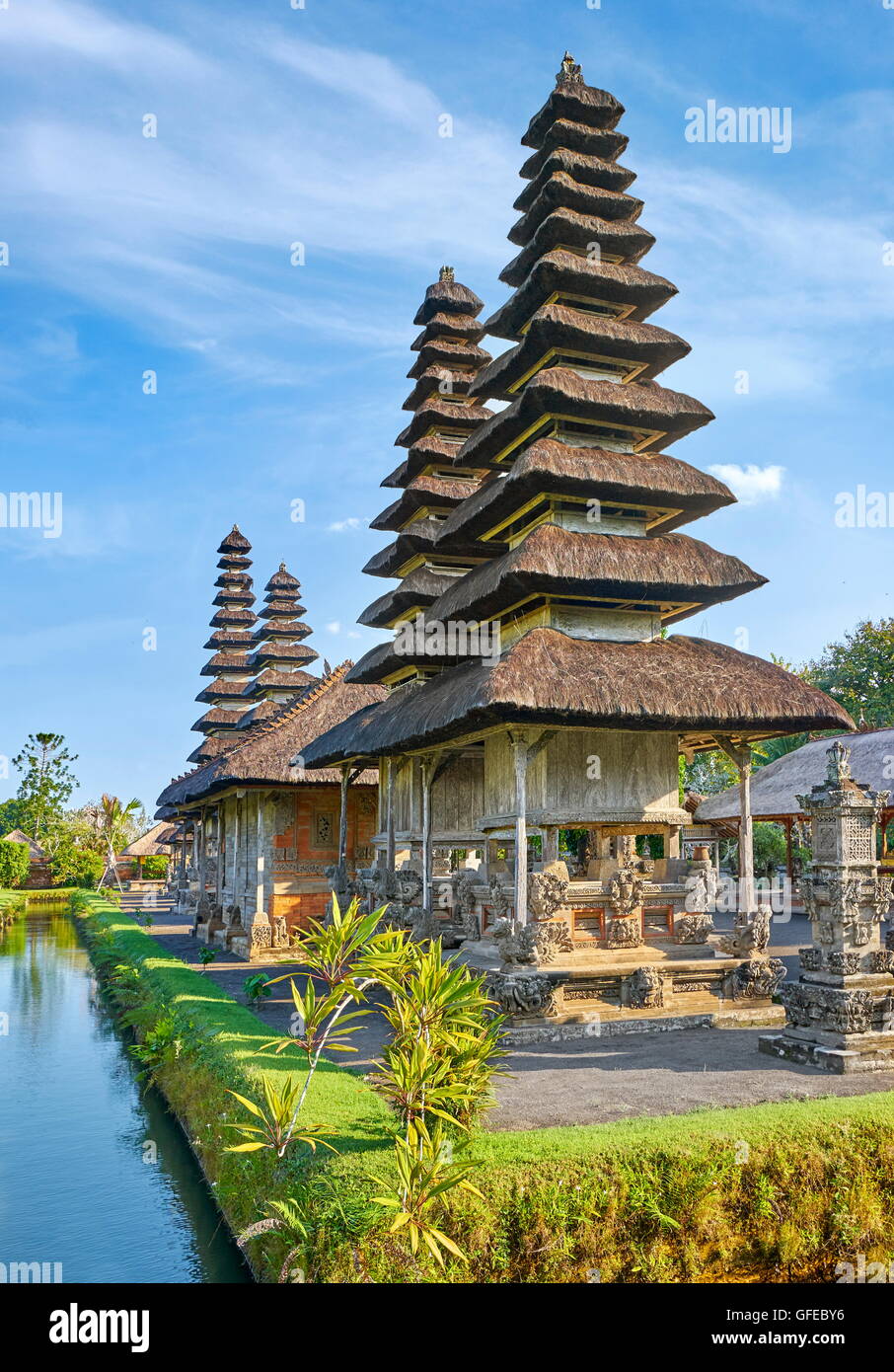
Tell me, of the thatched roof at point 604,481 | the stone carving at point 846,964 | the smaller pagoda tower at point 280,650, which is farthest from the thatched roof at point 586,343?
the smaller pagoda tower at point 280,650

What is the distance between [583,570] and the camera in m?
14.3

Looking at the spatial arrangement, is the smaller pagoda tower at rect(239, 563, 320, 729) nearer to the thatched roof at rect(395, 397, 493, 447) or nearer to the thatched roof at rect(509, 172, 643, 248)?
the thatched roof at rect(395, 397, 493, 447)

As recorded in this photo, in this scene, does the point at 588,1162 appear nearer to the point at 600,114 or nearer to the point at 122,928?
the point at 600,114

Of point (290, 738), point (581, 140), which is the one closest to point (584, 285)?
point (581, 140)

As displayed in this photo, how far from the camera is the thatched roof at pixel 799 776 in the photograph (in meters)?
27.3

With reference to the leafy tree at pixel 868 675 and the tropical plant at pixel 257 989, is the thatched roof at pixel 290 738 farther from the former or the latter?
the leafy tree at pixel 868 675

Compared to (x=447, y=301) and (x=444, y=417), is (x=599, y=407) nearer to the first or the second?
(x=444, y=417)

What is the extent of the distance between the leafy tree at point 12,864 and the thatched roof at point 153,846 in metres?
12.4

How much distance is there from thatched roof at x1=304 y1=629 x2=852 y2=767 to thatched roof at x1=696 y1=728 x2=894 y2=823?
443 inches

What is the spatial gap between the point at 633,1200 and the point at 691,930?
24.8ft

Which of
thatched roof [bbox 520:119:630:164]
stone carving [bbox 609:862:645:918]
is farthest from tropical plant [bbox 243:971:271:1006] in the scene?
thatched roof [bbox 520:119:630:164]

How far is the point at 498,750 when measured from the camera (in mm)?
15805
